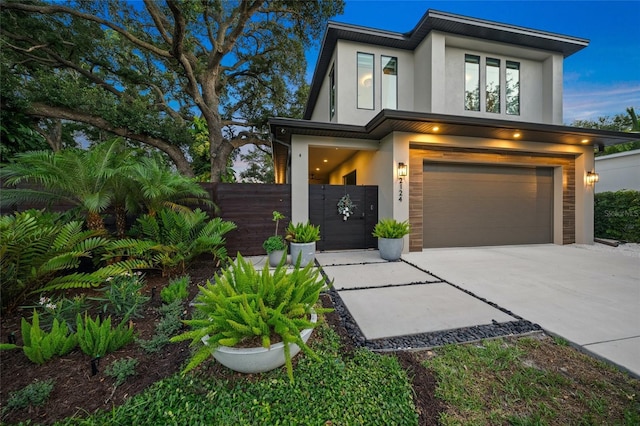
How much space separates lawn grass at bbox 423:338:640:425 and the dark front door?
4225 millimetres

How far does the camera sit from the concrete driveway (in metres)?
2.19

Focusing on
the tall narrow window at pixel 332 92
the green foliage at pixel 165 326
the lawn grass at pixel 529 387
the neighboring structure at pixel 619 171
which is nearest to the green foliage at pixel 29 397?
the green foliage at pixel 165 326

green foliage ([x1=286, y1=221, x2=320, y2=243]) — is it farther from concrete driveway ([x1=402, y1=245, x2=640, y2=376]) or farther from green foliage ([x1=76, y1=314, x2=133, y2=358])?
green foliage ([x1=76, y1=314, x2=133, y2=358])

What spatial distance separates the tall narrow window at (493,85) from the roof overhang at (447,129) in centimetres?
156

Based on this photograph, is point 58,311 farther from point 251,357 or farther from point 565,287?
point 565,287

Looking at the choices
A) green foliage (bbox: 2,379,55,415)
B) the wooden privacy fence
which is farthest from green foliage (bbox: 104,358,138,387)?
the wooden privacy fence

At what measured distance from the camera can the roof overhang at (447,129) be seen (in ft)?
A: 16.6

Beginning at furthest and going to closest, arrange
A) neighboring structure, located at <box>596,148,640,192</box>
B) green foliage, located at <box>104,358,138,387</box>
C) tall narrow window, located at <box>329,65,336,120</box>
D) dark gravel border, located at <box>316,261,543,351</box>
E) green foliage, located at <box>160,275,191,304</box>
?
neighboring structure, located at <box>596,148,640,192</box> → tall narrow window, located at <box>329,65,336,120</box> → green foliage, located at <box>160,275,191,304</box> → dark gravel border, located at <box>316,261,543,351</box> → green foliage, located at <box>104,358,138,387</box>

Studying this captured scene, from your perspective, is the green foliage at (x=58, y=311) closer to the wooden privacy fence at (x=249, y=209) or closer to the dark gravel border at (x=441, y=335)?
the dark gravel border at (x=441, y=335)

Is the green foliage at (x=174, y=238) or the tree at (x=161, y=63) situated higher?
the tree at (x=161, y=63)

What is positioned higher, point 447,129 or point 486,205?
point 447,129

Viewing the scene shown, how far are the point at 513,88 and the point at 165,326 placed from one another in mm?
10381

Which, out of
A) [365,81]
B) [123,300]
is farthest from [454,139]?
[123,300]

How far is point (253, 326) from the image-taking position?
1.46 meters
